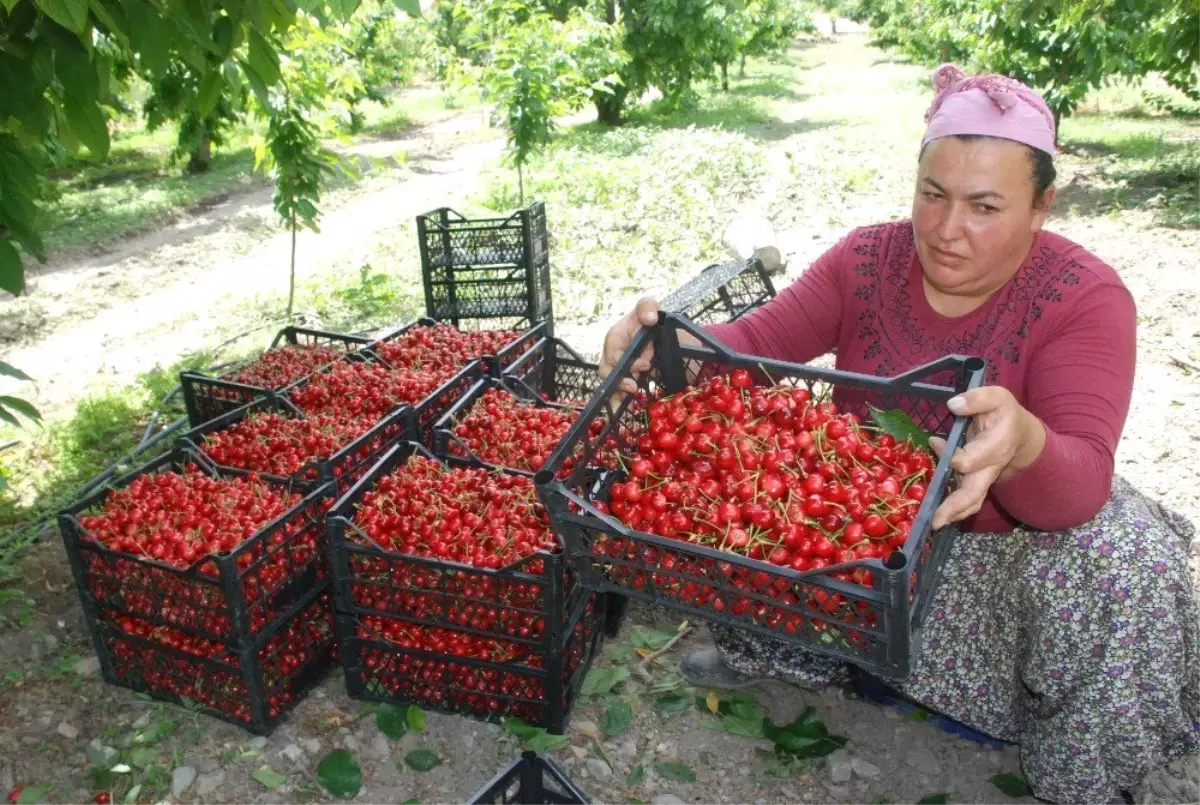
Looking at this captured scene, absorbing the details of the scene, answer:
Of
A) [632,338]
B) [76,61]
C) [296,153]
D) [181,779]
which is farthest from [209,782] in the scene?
[296,153]

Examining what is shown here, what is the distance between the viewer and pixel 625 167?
1394cm

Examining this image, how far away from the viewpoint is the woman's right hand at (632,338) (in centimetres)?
243

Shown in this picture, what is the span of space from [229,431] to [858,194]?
32.3ft

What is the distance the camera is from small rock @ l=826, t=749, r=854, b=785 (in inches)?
112

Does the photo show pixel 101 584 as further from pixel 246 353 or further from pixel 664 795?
pixel 246 353

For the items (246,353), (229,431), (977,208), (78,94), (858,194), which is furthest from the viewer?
(858,194)

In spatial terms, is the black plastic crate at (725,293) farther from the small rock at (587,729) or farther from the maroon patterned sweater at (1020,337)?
the small rock at (587,729)

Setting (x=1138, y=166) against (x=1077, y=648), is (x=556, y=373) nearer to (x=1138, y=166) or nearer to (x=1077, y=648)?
(x=1077, y=648)

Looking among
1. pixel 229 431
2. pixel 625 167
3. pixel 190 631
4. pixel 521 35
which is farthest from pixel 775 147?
pixel 190 631

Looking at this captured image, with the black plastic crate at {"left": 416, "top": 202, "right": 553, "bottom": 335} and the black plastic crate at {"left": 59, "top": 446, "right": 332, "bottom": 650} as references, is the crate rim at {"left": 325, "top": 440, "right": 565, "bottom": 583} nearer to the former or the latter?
the black plastic crate at {"left": 59, "top": 446, "right": 332, "bottom": 650}

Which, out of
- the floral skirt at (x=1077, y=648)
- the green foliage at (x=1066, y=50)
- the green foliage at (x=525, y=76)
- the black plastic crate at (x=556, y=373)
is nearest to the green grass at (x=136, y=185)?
the green foliage at (x=525, y=76)

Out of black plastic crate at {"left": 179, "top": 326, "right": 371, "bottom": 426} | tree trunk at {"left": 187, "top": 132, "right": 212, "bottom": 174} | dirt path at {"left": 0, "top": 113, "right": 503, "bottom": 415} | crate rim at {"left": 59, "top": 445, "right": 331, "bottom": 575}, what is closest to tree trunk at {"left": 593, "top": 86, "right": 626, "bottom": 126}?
dirt path at {"left": 0, "top": 113, "right": 503, "bottom": 415}

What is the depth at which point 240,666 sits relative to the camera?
2.88 meters

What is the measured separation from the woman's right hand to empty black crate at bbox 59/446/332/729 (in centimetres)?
116
